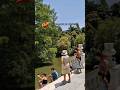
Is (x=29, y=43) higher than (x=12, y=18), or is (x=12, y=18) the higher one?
(x=12, y=18)

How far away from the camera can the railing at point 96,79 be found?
6770 mm

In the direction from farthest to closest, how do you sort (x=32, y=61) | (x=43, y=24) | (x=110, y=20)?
(x=43, y=24)
(x=32, y=61)
(x=110, y=20)

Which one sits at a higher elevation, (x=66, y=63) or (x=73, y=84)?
(x=66, y=63)

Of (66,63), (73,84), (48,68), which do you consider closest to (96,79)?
(73,84)

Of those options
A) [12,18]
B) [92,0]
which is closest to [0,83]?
[12,18]

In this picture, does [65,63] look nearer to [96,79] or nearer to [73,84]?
[73,84]

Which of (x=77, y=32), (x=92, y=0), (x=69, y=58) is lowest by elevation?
(x=69, y=58)

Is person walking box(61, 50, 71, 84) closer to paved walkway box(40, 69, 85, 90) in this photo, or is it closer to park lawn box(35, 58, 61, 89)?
paved walkway box(40, 69, 85, 90)

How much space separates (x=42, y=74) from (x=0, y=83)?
2.68 ft

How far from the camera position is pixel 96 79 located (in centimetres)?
698

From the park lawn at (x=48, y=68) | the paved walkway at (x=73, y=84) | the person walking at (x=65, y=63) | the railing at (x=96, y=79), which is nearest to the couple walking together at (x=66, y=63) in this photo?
the person walking at (x=65, y=63)

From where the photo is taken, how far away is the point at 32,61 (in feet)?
24.2

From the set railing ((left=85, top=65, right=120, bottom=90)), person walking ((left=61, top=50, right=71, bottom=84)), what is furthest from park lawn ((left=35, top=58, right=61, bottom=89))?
railing ((left=85, top=65, right=120, bottom=90))

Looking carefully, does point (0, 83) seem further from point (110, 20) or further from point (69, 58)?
point (110, 20)
